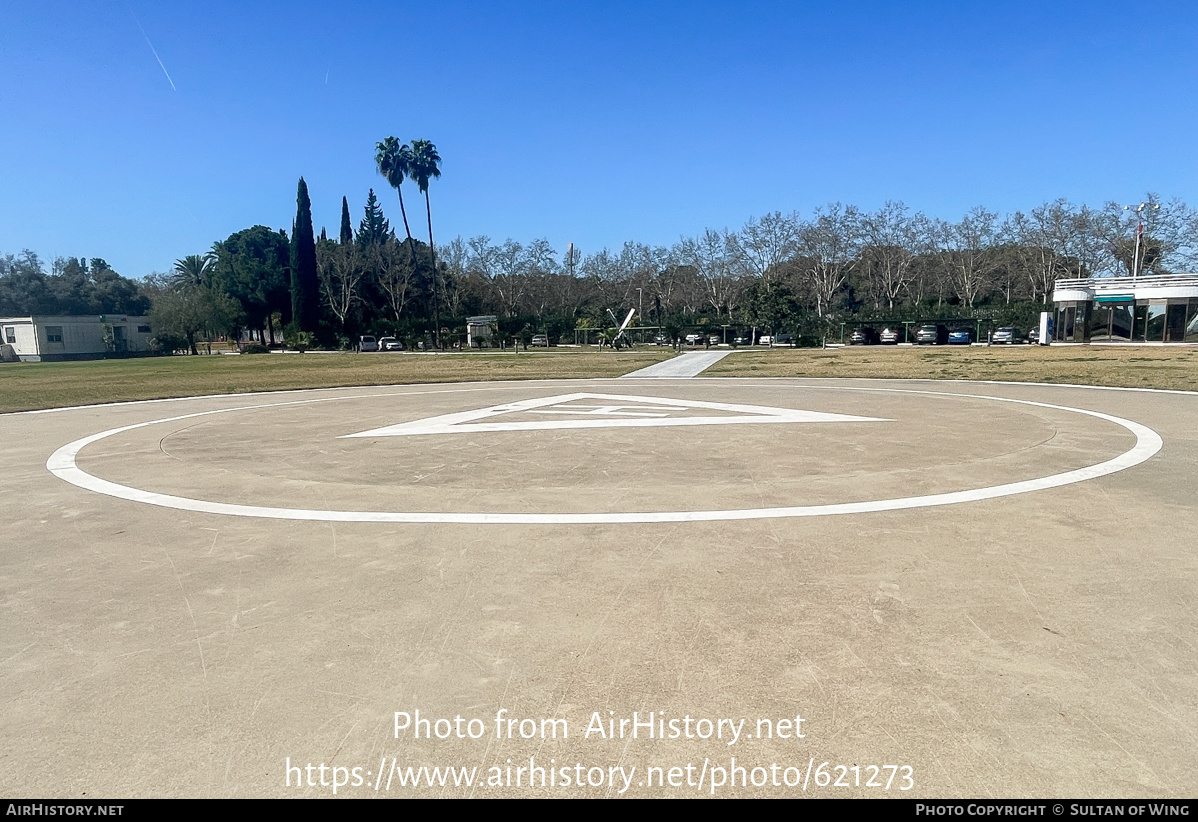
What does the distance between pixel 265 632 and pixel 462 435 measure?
719 centimetres

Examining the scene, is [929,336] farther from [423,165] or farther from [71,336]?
[71,336]

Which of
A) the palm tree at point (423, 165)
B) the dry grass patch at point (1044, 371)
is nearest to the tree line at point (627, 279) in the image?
the palm tree at point (423, 165)

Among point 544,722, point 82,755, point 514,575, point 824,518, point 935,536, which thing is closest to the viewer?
point 82,755

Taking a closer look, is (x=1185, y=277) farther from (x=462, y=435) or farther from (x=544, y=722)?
(x=544, y=722)

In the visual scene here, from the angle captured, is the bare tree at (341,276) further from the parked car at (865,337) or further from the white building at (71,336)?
the parked car at (865,337)

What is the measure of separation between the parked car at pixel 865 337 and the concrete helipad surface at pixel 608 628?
57.4 m

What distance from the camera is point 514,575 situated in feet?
15.2

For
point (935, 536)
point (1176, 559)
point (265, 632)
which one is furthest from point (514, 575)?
point (1176, 559)

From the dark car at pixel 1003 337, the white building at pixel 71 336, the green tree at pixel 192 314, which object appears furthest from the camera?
the green tree at pixel 192 314

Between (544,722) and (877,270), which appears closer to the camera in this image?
(544,722)

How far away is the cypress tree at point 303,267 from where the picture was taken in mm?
70375

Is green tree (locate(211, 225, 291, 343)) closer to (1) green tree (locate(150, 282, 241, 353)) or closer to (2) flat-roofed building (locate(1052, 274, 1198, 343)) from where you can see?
(1) green tree (locate(150, 282, 241, 353))

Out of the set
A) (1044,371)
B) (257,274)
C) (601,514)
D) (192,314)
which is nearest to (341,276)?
(257,274)

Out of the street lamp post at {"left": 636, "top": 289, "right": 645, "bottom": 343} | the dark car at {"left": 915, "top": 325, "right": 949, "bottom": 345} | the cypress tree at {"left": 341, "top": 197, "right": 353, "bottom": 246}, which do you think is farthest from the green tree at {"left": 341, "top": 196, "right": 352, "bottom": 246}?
the dark car at {"left": 915, "top": 325, "right": 949, "bottom": 345}
